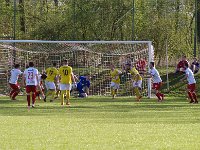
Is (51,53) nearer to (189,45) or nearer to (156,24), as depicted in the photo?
(156,24)

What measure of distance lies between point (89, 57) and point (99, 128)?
73.6ft

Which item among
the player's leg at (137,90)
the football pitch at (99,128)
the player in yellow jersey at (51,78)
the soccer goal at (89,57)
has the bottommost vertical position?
the football pitch at (99,128)

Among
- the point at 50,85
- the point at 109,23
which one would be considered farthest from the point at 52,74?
the point at 109,23

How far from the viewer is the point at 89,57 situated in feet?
137

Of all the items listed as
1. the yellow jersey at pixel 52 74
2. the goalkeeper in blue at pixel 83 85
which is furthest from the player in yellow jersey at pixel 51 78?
the goalkeeper in blue at pixel 83 85

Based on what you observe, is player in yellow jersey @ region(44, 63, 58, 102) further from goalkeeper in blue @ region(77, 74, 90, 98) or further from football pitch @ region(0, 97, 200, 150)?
football pitch @ region(0, 97, 200, 150)

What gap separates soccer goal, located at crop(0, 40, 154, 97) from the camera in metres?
40.7

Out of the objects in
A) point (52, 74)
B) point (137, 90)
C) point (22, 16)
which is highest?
point (22, 16)

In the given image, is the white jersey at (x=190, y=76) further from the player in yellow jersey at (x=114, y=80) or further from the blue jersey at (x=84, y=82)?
the blue jersey at (x=84, y=82)

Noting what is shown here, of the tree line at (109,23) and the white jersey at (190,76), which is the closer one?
the white jersey at (190,76)

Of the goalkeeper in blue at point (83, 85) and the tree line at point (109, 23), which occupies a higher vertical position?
the tree line at point (109, 23)

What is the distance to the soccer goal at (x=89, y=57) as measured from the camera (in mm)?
40656

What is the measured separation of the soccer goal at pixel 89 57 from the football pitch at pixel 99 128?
440 inches

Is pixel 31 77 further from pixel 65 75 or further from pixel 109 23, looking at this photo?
pixel 109 23
